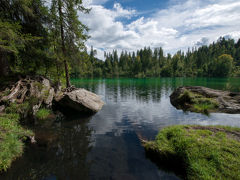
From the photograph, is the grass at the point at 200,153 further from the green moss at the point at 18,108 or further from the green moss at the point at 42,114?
the green moss at the point at 42,114

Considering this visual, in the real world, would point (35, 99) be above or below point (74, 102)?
above

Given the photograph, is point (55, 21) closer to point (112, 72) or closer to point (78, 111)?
point (78, 111)

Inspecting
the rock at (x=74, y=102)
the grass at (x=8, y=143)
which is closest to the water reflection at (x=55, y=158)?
the grass at (x=8, y=143)

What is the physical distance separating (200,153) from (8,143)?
904cm

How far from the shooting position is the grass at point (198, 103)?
1448 centimetres

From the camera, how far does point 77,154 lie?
259 inches

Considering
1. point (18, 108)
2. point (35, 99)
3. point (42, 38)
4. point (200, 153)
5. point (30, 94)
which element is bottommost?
point (200, 153)

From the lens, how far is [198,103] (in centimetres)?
1614

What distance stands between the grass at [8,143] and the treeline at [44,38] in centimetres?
718

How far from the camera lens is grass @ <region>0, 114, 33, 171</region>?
524 cm

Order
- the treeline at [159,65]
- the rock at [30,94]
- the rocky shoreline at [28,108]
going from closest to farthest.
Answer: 1. the rocky shoreline at [28,108]
2. the rock at [30,94]
3. the treeline at [159,65]

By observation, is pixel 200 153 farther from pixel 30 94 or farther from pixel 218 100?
pixel 218 100

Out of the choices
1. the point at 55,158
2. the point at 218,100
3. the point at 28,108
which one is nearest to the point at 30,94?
the point at 28,108

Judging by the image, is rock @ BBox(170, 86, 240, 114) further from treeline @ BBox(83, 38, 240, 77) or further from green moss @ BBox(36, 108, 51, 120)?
treeline @ BBox(83, 38, 240, 77)
